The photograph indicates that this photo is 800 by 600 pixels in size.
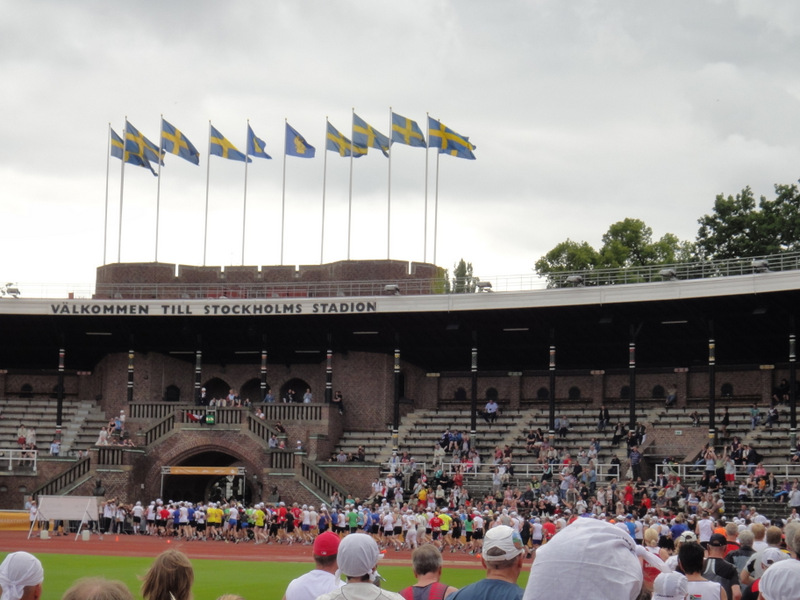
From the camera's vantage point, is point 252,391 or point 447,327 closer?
point 447,327

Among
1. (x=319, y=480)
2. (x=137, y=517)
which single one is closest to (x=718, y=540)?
(x=137, y=517)

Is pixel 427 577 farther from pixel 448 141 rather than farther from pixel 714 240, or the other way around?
pixel 714 240

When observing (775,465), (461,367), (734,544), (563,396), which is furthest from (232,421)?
(734,544)

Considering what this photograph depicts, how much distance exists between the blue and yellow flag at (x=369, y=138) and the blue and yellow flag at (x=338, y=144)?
52 cm

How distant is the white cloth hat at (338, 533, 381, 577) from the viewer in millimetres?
7418

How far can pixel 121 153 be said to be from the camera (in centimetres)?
6028

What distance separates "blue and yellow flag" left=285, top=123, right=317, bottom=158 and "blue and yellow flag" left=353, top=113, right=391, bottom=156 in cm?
272

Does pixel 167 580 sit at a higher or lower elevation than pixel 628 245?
lower

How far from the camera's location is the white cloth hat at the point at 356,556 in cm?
742

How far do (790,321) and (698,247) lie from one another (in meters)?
25.8

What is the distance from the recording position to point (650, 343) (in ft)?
182

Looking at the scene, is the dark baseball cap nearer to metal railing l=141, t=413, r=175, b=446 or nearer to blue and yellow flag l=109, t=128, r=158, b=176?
metal railing l=141, t=413, r=175, b=446

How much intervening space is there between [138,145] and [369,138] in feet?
39.0

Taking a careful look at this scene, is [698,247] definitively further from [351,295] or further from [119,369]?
[119,369]
